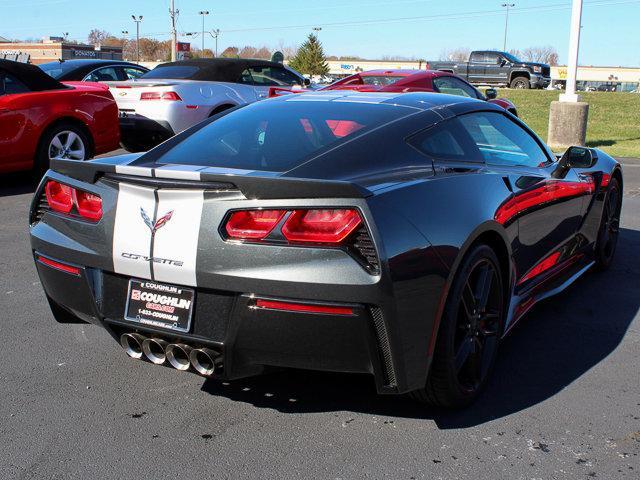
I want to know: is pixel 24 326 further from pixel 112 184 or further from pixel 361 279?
pixel 361 279

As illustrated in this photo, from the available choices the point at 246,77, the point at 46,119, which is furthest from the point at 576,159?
the point at 246,77

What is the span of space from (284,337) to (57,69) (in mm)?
12259

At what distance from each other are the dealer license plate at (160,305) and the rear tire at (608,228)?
141 inches

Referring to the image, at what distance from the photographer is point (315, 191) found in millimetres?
2811

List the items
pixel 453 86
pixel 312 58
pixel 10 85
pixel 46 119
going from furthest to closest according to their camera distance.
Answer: pixel 312 58
pixel 453 86
pixel 46 119
pixel 10 85

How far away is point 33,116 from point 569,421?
7138 millimetres

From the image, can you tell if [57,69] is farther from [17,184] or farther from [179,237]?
[179,237]

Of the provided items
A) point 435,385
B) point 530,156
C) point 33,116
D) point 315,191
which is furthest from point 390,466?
point 33,116

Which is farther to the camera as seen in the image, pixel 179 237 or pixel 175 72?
pixel 175 72

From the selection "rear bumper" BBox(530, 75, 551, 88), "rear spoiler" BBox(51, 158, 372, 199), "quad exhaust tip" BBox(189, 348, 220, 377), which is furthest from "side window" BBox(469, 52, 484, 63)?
"quad exhaust tip" BBox(189, 348, 220, 377)

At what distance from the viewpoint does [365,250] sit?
2.78 metres

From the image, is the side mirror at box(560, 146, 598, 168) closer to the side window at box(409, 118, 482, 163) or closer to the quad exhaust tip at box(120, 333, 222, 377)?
the side window at box(409, 118, 482, 163)

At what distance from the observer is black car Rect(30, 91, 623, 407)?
2.79 meters

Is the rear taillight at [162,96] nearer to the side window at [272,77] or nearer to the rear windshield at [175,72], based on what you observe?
the rear windshield at [175,72]
